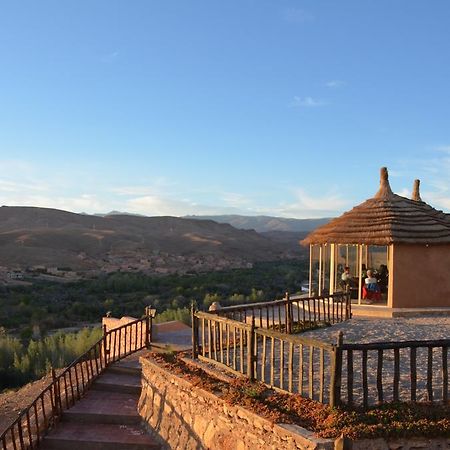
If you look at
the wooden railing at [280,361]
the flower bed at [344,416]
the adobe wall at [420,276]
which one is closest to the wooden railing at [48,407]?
the wooden railing at [280,361]

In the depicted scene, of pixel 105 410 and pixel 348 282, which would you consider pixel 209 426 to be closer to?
pixel 105 410

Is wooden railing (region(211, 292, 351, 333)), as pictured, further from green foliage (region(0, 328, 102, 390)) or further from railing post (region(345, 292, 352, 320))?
green foliage (region(0, 328, 102, 390))

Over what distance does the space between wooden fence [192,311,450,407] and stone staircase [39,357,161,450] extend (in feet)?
5.84

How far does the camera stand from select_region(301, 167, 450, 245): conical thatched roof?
15.5 metres

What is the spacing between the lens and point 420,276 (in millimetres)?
15688

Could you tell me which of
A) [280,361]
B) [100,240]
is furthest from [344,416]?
[100,240]

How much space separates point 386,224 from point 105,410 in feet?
32.8

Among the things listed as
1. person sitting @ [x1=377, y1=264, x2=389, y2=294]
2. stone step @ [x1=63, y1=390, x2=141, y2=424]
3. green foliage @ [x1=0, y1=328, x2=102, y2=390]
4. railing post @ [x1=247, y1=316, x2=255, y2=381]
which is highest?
person sitting @ [x1=377, y1=264, x2=389, y2=294]

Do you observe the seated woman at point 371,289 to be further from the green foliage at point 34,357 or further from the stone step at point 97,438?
the stone step at point 97,438

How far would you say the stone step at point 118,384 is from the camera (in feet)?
35.7

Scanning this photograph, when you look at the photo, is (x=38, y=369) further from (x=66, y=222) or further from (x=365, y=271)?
(x=66, y=222)

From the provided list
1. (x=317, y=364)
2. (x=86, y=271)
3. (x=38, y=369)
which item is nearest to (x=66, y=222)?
(x=86, y=271)

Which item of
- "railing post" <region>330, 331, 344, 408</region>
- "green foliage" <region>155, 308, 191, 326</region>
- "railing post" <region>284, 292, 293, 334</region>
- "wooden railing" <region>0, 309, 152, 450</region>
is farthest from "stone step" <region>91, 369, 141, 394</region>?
"green foliage" <region>155, 308, 191, 326</region>

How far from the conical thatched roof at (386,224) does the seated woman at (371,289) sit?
1.40 meters
